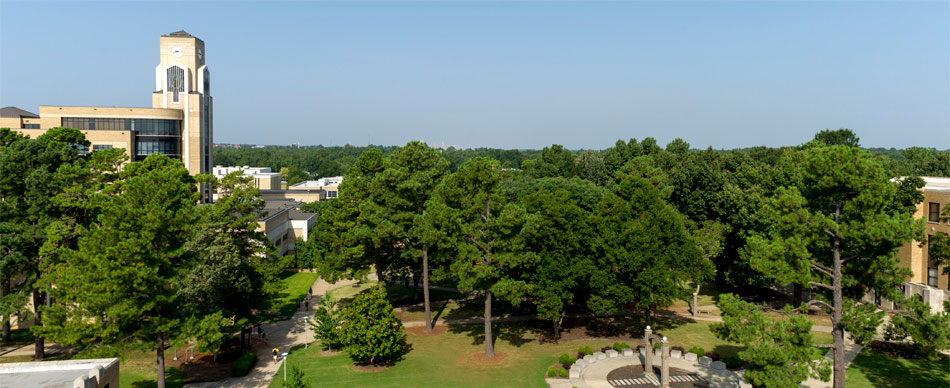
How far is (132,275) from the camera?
28047 millimetres

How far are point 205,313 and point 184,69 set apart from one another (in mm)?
57947

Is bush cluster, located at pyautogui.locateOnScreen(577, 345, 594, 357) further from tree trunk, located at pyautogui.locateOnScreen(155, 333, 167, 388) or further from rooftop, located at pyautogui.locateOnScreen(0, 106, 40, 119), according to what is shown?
rooftop, located at pyautogui.locateOnScreen(0, 106, 40, 119)

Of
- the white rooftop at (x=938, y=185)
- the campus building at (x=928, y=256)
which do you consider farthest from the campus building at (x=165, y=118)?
the white rooftop at (x=938, y=185)

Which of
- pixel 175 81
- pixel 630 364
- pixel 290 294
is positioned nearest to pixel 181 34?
pixel 175 81

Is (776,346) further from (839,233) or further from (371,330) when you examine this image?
(371,330)

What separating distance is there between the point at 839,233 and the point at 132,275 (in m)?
32.0

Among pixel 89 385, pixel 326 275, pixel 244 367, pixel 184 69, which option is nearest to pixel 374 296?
pixel 244 367

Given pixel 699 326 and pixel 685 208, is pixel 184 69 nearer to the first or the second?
pixel 685 208

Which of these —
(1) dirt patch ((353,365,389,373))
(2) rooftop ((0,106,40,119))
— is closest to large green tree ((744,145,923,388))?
(1) dirt patch ((353,365,389,373))

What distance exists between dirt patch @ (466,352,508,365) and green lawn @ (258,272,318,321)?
51.6ft

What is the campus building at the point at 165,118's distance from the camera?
249 feet

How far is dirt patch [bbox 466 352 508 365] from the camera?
3850 centimetres

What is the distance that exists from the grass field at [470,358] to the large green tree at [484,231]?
2137 millimetres

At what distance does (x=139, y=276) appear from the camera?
27.9 metres
